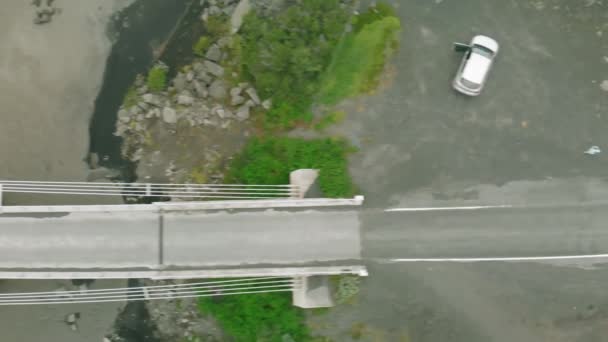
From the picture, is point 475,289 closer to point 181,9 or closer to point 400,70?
point 400,70

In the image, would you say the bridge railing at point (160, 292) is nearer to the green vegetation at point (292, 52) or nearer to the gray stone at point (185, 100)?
the green vegetation at point (292, 52)

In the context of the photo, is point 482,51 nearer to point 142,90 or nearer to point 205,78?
point 205,78

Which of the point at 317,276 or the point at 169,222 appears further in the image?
the point at 317,276

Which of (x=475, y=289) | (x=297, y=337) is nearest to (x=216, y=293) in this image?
(x=297, y=337)

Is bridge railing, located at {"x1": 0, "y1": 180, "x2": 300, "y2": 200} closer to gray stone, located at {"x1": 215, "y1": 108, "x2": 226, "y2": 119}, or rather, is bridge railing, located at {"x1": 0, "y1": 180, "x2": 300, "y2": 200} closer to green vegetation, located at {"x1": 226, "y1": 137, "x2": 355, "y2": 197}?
green vegetation, located at {"x1": 226, "y1": 137, "x2": 355, "y2": 197}

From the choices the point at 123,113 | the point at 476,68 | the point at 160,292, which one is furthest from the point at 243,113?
the point at 476,68

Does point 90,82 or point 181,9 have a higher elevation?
point 181,9

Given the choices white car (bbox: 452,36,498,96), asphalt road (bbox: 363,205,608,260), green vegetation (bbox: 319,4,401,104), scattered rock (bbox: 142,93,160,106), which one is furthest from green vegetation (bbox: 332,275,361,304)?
scattered rock (bbox: 142,93,160,106)
